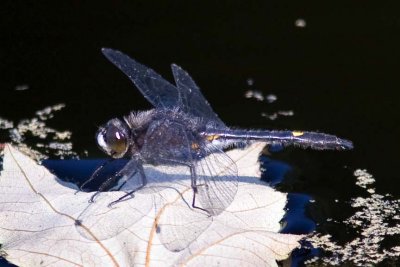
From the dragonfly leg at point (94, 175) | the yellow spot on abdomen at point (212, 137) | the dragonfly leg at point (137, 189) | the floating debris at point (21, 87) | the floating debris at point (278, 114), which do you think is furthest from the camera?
the floating debris at point (21, 87)

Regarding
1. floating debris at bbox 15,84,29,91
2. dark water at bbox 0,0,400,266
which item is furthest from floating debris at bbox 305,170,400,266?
floating debris at bbox 15,84,29,91

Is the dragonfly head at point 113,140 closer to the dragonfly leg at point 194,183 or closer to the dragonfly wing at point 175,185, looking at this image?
the dragonfly wing at point 175,185

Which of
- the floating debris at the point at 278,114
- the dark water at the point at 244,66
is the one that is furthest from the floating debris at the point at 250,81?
the floating debris at the point at 278,114

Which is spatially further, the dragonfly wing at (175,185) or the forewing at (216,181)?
the forewing at (216,181)

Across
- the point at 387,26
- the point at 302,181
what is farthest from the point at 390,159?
the point at 387,26

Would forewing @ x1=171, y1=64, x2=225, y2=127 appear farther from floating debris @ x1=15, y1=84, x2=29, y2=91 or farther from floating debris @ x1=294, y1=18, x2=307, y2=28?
floating debris @ x1=294, y1=18, x2=307, y2=28

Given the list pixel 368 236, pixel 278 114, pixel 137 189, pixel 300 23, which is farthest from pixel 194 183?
pixel 300 23
